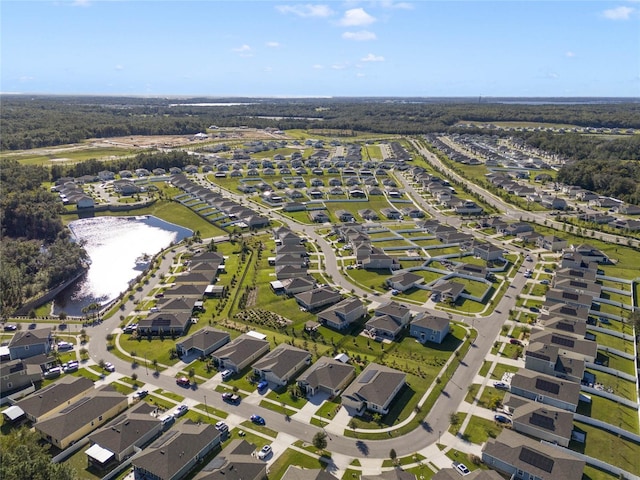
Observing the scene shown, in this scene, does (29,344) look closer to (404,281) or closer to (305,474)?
(305,474)

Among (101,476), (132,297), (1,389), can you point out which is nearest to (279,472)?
(101,476)

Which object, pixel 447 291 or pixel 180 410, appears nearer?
pixel 180 410

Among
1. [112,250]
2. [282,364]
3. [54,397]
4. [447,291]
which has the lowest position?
[54,397]

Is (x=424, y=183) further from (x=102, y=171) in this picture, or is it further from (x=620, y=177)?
(x=102, y=171)

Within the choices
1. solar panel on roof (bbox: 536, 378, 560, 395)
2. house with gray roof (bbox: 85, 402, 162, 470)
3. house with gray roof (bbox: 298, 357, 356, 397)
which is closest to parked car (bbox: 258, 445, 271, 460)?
house with gray roof (bbox: 298, 357, 356, 397)

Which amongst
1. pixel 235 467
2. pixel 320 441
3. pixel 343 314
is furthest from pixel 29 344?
pixel 343 314

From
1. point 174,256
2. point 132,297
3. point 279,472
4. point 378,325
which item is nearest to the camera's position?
point 279,472

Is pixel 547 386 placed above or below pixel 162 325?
above
